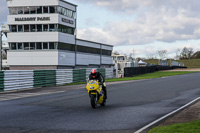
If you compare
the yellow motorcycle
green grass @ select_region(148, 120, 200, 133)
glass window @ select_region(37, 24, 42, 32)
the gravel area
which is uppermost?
glass window @ select_region(37, 24, 42, 32)

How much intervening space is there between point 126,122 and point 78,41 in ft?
187

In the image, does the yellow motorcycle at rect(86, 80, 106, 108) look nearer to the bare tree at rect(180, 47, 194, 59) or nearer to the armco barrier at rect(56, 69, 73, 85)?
the armco barrier at rect(56, 69, 73, 85)

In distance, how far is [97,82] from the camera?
38.5 feet

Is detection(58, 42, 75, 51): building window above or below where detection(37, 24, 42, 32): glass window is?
below

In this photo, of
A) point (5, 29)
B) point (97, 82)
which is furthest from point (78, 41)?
point (97, 82)

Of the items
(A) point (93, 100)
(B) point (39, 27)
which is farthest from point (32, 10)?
(A) point (93, 100)

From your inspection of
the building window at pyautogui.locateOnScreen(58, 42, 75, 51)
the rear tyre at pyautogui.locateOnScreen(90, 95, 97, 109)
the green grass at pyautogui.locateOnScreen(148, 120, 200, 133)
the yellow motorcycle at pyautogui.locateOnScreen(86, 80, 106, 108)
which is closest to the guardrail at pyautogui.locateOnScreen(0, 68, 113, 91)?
the yellow motorcycle at pyautogui.locateOnScreen(86, 80, 106, 108)

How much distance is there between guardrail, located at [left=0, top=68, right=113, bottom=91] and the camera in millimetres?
20656

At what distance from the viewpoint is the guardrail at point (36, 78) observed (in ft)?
67.8

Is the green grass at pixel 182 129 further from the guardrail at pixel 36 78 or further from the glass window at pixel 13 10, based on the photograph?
the glass window at pixel 13 10

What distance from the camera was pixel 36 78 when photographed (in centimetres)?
2389

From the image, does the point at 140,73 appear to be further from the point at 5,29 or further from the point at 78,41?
the point at 5,29

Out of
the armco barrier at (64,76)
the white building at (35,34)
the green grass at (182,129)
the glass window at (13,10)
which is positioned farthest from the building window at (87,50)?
the green grass at (182,129)

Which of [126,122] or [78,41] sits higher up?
[78,41]
